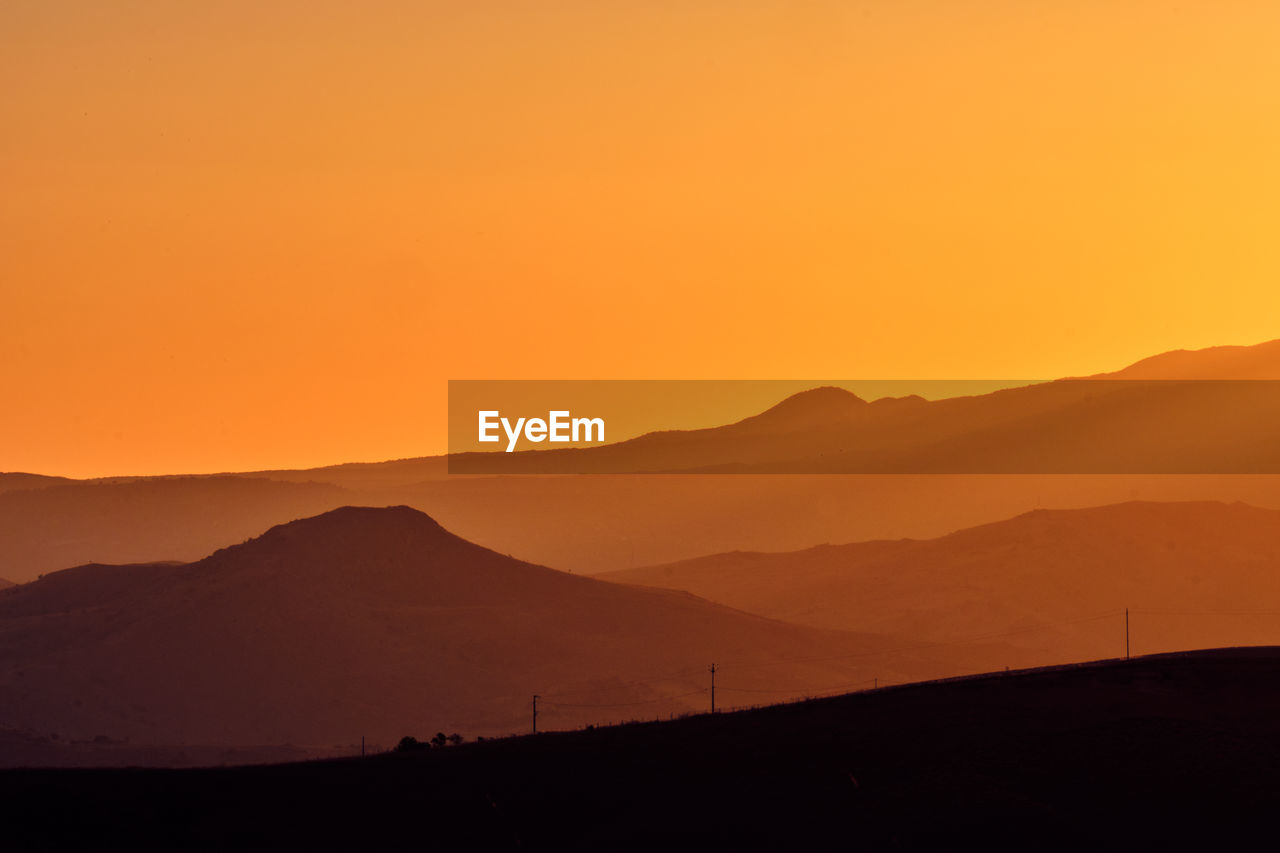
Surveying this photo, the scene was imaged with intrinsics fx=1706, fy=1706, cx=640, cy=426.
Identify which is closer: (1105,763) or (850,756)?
(1105,763)

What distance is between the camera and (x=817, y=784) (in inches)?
2317

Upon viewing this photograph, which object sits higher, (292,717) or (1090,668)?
(1090,668)

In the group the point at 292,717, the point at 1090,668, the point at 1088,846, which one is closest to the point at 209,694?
the point at 292,717

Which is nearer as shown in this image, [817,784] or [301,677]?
[817,784]

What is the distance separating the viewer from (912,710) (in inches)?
2576

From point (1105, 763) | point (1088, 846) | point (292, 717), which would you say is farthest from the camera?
point (292, 717)

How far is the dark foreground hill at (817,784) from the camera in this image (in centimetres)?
5406

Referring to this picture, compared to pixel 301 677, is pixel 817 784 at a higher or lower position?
higher

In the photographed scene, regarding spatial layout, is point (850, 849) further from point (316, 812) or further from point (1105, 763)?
point (316, 812)

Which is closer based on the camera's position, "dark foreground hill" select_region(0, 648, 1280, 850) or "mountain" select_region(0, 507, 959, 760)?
"dark foreground hill" select_region(0, 648, 1280, 850)

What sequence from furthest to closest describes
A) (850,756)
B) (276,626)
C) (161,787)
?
(276,626), (161,787), (850,756)

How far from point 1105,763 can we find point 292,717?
4904 inches

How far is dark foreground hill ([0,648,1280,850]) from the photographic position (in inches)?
2128

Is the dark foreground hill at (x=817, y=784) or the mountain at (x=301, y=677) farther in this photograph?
the mountain at (x=301, y=677)
